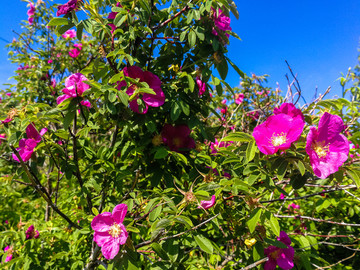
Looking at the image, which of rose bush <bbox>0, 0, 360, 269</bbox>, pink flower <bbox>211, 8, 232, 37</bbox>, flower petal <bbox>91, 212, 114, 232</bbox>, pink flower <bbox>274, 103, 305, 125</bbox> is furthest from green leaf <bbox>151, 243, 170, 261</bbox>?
pink flower <bbox>211, 8, 232, 37</bbox>

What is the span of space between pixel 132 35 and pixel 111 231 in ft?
2.77

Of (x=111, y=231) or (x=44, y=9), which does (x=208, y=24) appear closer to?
(x=111, y=231)

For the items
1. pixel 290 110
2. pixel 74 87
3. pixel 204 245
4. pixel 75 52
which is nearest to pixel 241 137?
pixel 290 110

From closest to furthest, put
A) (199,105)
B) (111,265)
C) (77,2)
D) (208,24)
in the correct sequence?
(111,265)
(77,2)
(208,24)
(199,105)

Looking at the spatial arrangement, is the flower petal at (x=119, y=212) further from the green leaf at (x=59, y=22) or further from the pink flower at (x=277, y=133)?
the green leaf at (x=59, y=22)

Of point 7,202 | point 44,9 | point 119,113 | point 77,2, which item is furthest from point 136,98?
point 44,9

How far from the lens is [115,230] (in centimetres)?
99

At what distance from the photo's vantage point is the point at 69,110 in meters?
1.11

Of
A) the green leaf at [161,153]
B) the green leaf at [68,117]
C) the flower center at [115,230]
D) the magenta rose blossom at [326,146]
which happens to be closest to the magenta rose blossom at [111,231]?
the flower center at [115,230]

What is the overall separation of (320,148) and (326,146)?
5cm

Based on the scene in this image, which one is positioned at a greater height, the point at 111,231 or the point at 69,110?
the point at 69,110

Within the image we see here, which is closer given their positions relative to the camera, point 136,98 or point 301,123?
point 301,123

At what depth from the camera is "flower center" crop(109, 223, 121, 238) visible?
38.7 inches

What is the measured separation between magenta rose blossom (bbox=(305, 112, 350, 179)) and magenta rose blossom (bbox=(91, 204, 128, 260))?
74 cm
